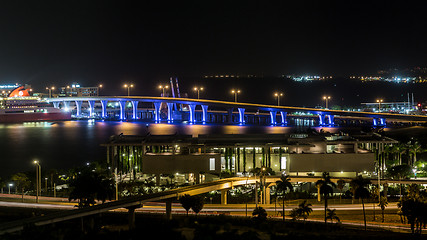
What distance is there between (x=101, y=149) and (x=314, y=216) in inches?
760

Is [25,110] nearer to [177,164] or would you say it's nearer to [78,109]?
[78,109]

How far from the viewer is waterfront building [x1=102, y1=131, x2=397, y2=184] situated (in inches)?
645

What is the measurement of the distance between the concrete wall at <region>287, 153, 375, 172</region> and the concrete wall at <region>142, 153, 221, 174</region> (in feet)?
10.4

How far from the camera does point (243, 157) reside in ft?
57.6

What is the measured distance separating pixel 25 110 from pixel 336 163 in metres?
51.1

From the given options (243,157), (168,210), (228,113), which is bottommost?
(168,210)

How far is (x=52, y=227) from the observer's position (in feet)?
28.8

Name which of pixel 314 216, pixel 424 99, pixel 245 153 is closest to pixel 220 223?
pixel 314 216

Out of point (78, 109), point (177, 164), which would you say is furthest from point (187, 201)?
point (78, 109)

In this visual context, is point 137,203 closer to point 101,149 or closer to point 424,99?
point 101,149

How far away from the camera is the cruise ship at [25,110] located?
186 ft

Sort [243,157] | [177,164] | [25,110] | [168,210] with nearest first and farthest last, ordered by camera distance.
→ [168,210]
[177,164]
[243,157]
[25,110]

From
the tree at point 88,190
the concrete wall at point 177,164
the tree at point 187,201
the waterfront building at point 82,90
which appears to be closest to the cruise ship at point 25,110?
the waterfront building at point 82,90

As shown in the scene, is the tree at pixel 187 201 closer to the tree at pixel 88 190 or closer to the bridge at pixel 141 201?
the bridge at pixel 141 201
